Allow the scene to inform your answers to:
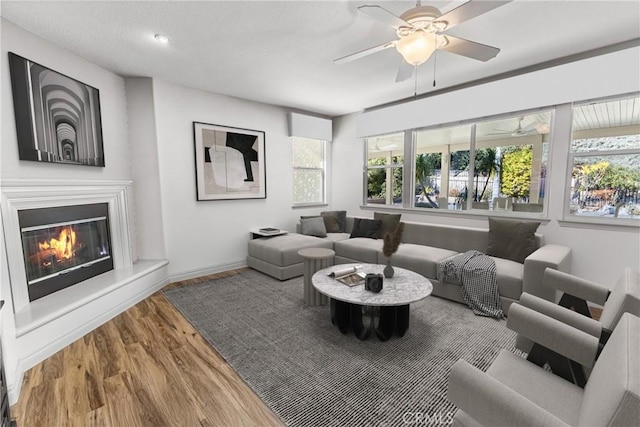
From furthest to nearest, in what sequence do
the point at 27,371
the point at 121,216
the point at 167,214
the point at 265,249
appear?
the point at 265,249, the point at 167,214, the point at 121,216, the point at 27,371

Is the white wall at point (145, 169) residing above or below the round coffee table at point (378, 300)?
above

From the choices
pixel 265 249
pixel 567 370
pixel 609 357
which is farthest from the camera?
pixel 265 249

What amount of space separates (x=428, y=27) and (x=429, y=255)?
2484mm

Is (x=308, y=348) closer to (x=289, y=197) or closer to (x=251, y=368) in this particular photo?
(x=251, y=368)

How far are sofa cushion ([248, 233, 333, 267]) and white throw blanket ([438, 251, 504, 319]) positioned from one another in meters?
1.84

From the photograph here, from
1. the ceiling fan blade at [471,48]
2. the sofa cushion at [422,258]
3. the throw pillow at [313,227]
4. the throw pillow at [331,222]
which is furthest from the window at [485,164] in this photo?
the ceiling fan blade at [471,48]

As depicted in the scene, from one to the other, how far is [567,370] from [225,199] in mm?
4127

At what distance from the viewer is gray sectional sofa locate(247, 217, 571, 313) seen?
2.69 meters

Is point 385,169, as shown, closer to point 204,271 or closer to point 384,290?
point 384,290

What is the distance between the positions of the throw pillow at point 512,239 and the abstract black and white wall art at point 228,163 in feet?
11.2

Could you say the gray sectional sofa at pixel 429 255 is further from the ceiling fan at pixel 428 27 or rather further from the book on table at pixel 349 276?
the ceiling fan at pixel 428 27

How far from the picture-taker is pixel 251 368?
207 centimetres

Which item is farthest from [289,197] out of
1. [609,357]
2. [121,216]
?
[609,357]

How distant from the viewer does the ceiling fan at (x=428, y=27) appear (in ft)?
5.63
